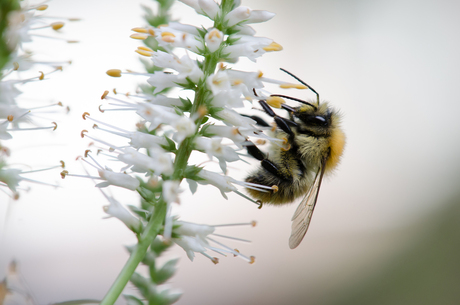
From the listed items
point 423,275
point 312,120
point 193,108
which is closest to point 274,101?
point 193,108

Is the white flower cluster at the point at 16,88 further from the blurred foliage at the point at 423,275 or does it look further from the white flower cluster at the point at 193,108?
the blurred foliage at the point at 423,275

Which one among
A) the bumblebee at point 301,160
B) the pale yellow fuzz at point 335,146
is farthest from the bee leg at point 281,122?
the pale yellow fuzz at point 335,146

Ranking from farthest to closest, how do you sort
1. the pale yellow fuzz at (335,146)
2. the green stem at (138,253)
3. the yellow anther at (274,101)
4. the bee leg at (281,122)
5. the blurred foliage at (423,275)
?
the blurred foliage at (423,275), the pale yellow fuzz at (335,146), the bee leg at (281,122), the yellow anther at (274,101), the green stem at (138,253)

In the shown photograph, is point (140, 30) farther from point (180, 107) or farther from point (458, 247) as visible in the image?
point (458, 247)

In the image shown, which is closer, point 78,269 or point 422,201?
point 78,269

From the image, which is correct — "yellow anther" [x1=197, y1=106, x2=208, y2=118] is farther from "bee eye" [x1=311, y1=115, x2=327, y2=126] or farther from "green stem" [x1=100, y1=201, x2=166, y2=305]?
"bee eye" [x1=311, y1=115, x2=327, y2=126]

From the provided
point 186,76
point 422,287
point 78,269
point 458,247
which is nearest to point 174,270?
point 186,76

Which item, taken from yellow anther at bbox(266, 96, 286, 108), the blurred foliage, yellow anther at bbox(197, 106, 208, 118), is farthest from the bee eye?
the blurred foliage
